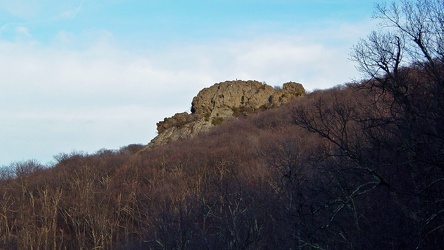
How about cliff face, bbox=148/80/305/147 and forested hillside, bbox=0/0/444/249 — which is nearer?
forested hillside, bbox=0/0/444/249

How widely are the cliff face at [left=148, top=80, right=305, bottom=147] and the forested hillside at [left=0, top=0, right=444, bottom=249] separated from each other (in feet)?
33.2

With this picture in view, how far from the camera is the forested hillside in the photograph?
1277 cm

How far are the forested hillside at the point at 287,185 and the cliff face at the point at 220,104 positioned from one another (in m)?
10.1

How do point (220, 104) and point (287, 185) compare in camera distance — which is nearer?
point (287, 185)

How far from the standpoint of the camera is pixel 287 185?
17.5 metres

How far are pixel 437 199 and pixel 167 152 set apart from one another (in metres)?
51.3

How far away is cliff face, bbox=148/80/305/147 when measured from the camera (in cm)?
7706

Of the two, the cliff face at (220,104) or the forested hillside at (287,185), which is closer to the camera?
the forested hillside at (287,185)

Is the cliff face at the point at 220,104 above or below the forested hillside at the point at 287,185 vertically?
above

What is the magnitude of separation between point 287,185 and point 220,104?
64.7 metres

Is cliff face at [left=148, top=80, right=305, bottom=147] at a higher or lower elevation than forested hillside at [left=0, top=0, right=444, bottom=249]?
higher

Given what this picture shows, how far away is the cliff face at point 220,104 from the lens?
77.1 m

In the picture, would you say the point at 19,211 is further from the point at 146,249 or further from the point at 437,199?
the point at 437,199

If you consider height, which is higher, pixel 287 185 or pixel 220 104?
pixel 220 104
